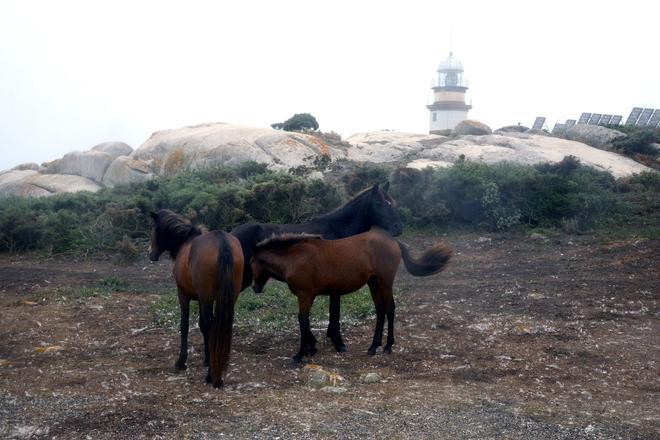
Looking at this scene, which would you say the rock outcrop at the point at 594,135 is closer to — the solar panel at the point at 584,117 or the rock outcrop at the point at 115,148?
the solar panel at the point at 584,117

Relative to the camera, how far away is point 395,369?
721cm

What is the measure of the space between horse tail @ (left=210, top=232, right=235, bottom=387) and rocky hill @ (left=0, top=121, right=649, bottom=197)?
41.3ft

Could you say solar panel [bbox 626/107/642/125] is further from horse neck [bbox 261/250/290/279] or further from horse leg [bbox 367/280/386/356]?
horse neck [bbox 261/250/290/279]

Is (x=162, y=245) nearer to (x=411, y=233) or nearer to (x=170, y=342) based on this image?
(x=170, y=342)

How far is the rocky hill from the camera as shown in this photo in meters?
20.8

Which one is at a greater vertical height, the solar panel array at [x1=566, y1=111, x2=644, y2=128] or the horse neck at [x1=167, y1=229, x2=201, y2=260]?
the solar panel array at [x1=566, y1=111, x2=644, y2=128]

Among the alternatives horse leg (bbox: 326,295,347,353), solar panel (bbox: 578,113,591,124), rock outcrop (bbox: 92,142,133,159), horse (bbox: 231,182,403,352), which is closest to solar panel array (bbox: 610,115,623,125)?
solar panel (bbox: 578,113,591,124)

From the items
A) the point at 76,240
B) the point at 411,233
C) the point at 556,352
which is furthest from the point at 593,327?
the point at 76,240

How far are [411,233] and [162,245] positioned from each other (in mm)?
8669

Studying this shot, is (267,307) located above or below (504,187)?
below

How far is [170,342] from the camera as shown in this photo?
8.21 metres

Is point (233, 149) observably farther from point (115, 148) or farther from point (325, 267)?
point (325, 267)

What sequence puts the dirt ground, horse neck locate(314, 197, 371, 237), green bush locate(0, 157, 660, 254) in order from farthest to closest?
green bush locate(0, 157, 660, 254)
horse neck locate(314, 197, 371, 237)
the dirt ground

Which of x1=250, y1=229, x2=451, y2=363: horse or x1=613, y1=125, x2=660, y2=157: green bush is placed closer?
x1=250, y1=229, x2=451, y2=363: horse
